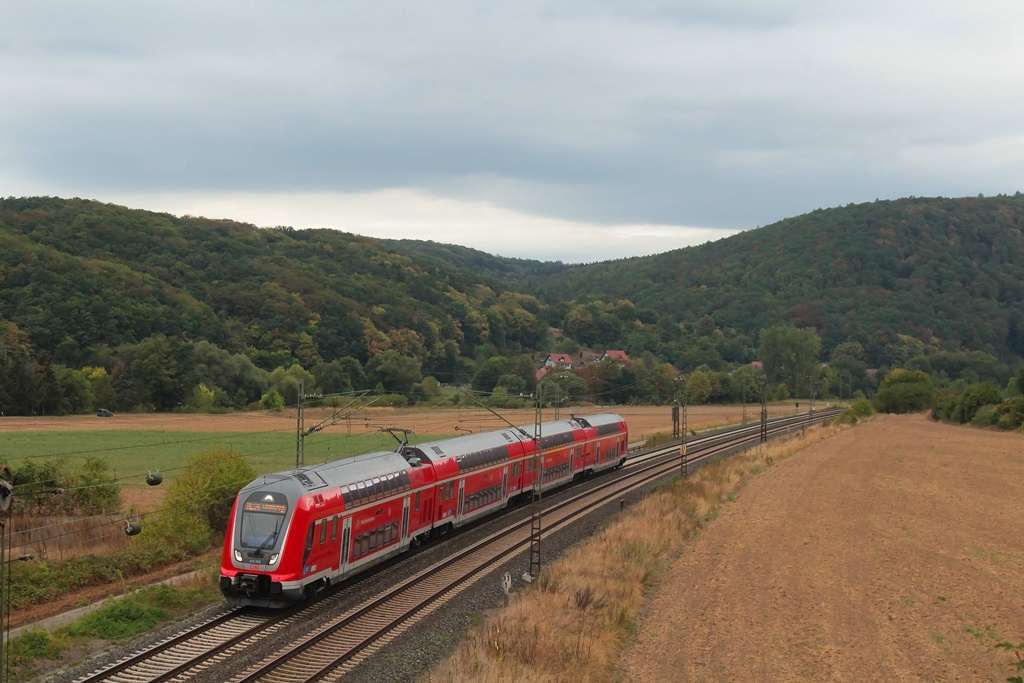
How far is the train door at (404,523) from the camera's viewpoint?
29875 millimetres

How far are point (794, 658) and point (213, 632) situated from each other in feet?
44.8

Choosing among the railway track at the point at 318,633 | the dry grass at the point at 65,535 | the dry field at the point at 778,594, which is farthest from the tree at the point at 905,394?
the dry grass at the point at 65,535

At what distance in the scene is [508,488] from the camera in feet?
134

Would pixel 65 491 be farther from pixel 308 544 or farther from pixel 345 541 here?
pixel 308 544

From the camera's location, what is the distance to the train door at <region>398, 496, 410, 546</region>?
29875mm

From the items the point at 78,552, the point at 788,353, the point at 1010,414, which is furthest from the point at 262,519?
the point at 788,353

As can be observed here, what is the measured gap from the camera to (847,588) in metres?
25.1

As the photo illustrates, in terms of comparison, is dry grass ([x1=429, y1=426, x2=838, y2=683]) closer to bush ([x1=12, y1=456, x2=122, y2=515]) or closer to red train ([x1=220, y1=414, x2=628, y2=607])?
red train ([x1=220, y1=414, x2=628, y2=607])

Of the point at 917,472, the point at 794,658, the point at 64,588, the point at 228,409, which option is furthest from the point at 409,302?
the point at 794,658

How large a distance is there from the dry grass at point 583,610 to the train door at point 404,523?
17.8 feet

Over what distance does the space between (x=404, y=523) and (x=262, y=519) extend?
7466mm

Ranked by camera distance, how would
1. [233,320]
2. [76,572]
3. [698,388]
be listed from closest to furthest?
[76,572], [698,388], [233,320]

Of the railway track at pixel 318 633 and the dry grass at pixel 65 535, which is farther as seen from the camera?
the dry grass at pixel 65 535

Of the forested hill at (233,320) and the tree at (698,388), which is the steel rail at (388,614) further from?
the tree at (698,388)
